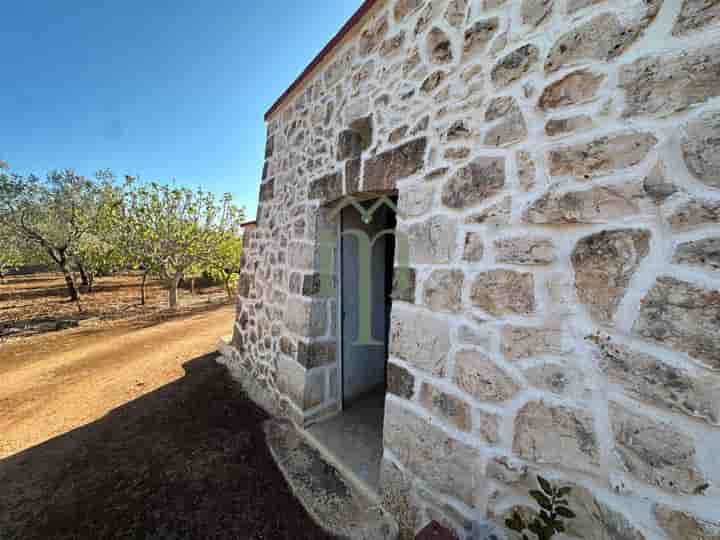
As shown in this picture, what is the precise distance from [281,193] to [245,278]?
5.02ft

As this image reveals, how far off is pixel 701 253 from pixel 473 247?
2.32ft

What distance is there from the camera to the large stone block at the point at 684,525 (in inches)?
29.4

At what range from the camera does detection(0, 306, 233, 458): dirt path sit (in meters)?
3.11

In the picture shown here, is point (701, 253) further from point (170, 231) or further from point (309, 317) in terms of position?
point (170, 231)

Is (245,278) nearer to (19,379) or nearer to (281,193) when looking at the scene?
(281,193)

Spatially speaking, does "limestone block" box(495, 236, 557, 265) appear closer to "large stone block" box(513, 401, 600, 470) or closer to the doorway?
"large stone block" box(513, 401, 600, 470)

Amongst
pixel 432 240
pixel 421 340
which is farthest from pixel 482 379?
pixel 432 240

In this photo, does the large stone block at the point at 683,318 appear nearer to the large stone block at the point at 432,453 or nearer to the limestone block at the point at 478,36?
the large stone block at the point at 432,453

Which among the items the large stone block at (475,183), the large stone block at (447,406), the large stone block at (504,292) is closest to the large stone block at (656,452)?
the large stone block at (504,292)

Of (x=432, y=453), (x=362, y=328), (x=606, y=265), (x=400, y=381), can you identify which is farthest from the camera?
(x=362, y=328)

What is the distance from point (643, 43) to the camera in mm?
896

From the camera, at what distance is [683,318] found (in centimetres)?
81

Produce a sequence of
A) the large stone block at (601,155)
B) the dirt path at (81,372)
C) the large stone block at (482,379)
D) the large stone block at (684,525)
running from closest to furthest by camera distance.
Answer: the large stone block at (684,525) < the large stone block at (601,155) < the large stone block at (482,379) < the dirt path at (81,372)

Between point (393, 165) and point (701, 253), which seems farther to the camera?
point (393, 165)
